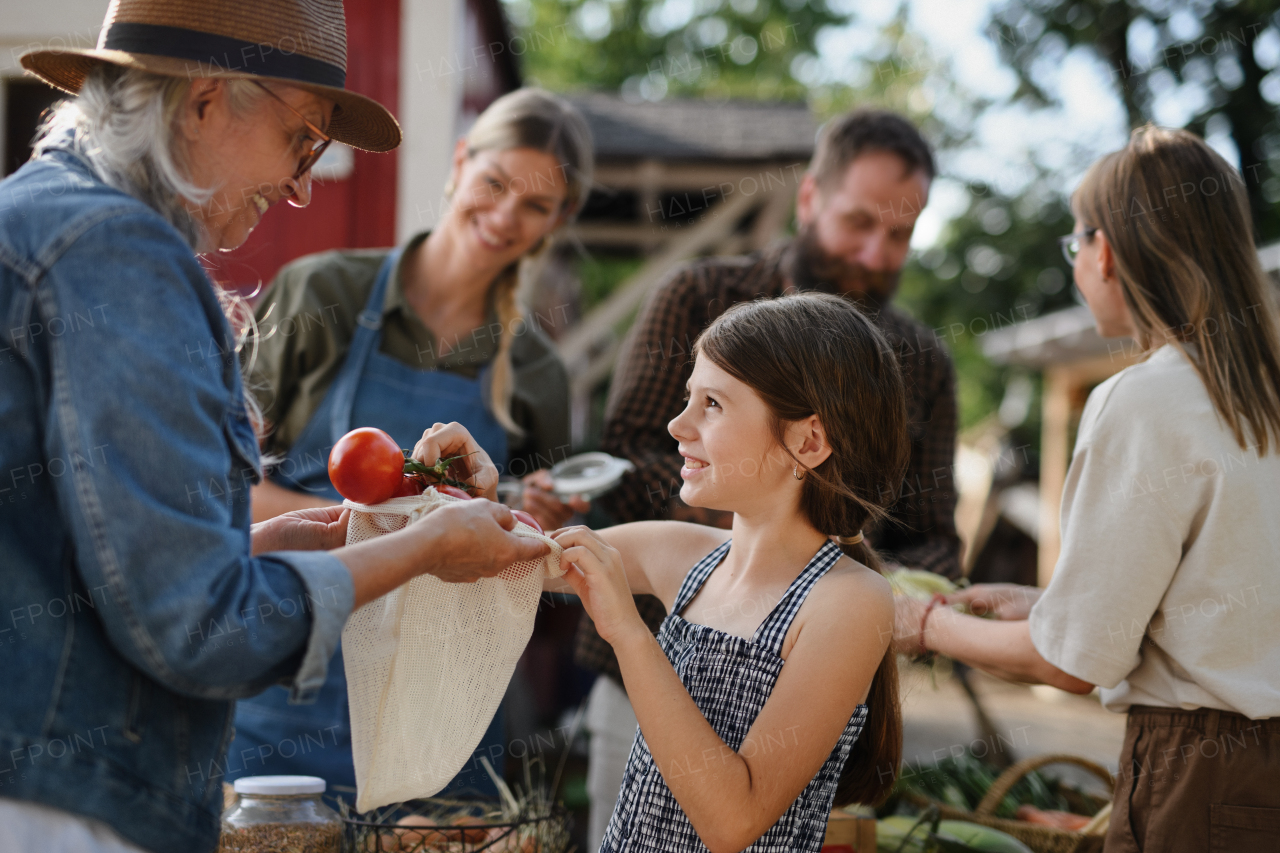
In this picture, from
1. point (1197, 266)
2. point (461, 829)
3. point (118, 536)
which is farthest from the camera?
point (1197, 266)

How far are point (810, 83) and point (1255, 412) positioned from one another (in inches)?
950

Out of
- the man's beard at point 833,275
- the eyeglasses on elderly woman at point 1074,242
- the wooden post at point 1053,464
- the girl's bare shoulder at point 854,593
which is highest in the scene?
the eyeglasses on elderly woman at point 1074,242

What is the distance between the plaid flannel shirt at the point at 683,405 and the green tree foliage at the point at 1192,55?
13910mm

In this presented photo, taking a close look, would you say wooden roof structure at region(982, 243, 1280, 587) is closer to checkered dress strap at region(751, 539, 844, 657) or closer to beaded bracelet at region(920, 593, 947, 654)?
beaded bracelet at region(920, 593, 947, 654)

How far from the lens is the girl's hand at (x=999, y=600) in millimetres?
2799

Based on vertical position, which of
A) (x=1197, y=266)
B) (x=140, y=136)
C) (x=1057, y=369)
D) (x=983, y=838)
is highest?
(x=140, y=136)

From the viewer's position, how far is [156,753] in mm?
1442

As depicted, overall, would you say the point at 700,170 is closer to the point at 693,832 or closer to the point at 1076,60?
the point at 693,832

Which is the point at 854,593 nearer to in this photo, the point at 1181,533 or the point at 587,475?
the point at 1181,533

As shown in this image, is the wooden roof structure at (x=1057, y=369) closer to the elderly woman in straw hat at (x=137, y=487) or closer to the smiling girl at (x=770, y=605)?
the smiling girl at (x=770, y=605)

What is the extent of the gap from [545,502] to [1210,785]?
1666 mm

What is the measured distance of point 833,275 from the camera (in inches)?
135

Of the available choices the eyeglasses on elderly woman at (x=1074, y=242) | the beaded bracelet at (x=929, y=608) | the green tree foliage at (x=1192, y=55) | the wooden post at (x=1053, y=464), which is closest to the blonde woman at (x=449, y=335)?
the beaded bracelet at (x=929, y=608)

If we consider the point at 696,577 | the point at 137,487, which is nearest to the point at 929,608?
the point at 696,577
